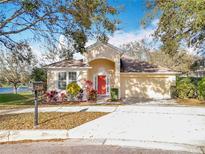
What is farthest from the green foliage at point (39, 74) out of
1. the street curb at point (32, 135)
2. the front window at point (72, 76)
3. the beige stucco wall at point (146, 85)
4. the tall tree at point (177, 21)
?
the street curb at point (32, 135)

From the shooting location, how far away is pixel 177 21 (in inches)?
714

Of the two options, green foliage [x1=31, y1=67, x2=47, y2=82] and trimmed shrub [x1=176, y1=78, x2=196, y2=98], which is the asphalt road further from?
green foliage [x1=31, y1=67, x2=47, y2=82]

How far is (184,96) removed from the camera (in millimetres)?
24078

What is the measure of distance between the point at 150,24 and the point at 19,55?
1091cm

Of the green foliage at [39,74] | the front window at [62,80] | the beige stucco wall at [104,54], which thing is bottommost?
the front window at [62,80]

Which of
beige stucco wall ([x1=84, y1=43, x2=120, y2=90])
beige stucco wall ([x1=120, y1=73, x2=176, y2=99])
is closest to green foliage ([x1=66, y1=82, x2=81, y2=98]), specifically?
beige stucco wall ([x1=84, y1=43, x2=120, y2=90])

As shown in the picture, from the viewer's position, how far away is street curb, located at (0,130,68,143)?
8.62 meters

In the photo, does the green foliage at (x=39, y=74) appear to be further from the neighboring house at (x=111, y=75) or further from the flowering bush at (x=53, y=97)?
the flowering bush at (x=53, y=97)

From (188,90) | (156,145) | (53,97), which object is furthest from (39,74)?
(156,145)

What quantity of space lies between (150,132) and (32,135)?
400 centimetres

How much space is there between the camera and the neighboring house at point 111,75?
25016mm

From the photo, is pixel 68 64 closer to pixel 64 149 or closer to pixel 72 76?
pixel 72 76

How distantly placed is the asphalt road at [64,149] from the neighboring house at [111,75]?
17.0m

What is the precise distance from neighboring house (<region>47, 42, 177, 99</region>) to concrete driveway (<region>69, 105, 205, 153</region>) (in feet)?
43.8
